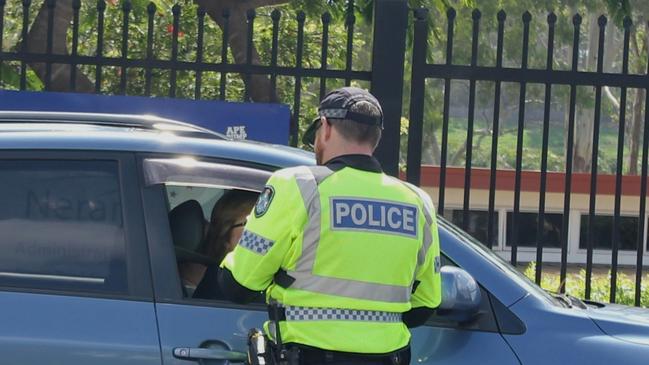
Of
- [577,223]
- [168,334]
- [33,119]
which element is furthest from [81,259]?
[577,223]

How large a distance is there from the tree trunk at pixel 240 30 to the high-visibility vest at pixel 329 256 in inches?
177

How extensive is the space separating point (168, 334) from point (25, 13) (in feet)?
12.4

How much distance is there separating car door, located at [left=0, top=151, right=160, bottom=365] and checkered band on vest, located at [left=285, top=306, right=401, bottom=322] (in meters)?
0.50

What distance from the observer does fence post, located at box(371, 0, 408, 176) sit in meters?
6.64

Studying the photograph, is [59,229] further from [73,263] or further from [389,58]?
[389,58]

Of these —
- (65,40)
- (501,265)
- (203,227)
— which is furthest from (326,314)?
(65,40)

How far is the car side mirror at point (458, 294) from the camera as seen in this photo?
11.7 feet

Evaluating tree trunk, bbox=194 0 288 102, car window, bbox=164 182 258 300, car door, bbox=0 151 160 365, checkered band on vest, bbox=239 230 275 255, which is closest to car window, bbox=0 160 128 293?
car door, bbox=0 151 160 365

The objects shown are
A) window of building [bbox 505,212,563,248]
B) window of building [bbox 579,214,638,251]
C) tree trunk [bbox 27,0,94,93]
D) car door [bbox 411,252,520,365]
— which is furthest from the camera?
window of building [bbox 579,214,638,251]

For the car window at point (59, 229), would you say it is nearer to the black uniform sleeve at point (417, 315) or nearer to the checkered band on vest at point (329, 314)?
the checkered band on vest at point (329, 314)

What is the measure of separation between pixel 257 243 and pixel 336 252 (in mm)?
227

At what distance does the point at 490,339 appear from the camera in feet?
12.2

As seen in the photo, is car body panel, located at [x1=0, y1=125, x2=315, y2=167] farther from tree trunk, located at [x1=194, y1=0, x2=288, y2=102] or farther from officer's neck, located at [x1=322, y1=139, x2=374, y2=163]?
tree trunk, located at [x1=194, y1=0, x2=288, y2=102]

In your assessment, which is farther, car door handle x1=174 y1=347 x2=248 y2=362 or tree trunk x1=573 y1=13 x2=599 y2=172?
tree trunk x1=573 y1=13 x2=599 y2=172
